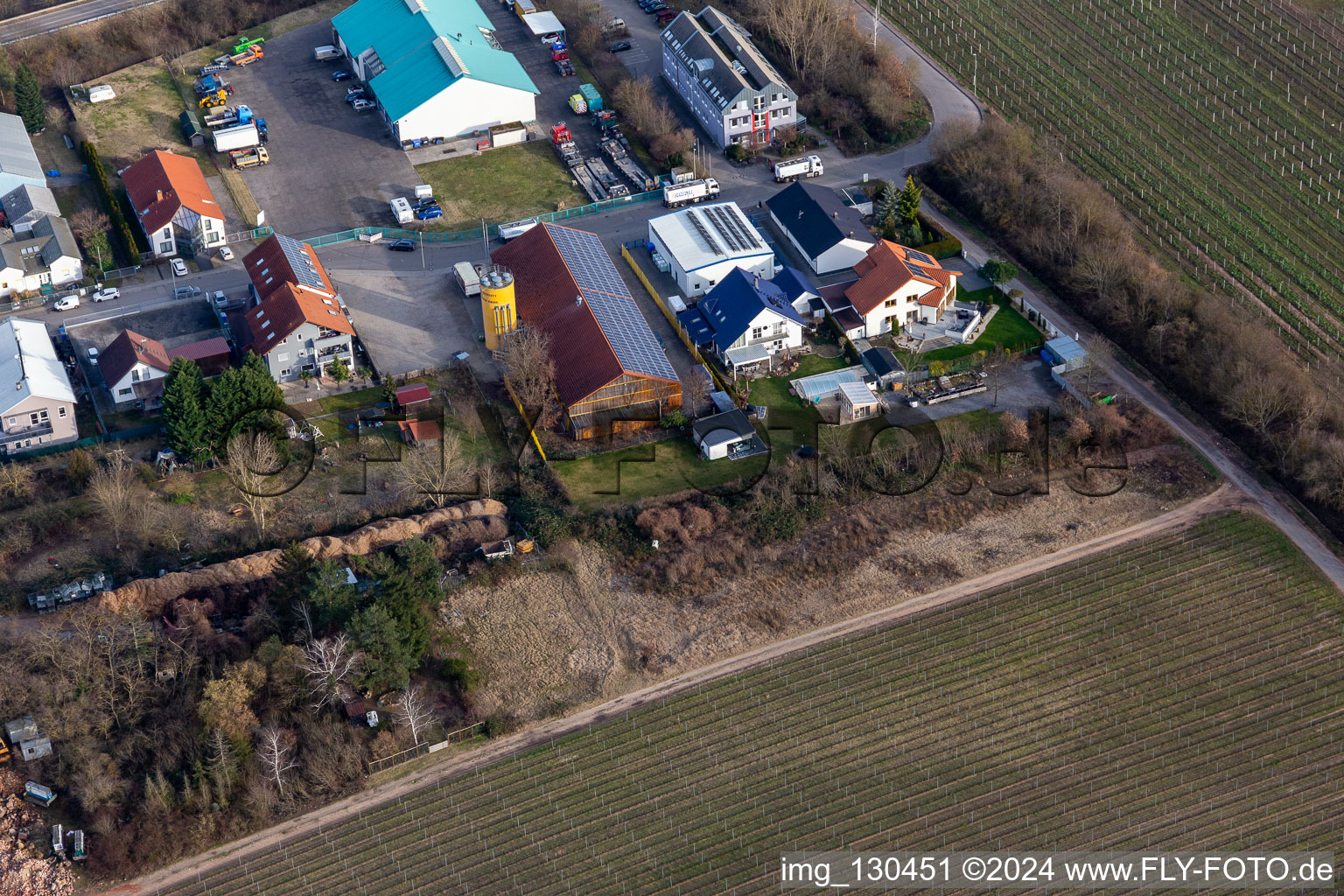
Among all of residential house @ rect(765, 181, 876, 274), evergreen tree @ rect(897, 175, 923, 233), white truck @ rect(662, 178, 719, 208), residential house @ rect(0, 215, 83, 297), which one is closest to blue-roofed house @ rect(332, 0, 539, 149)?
white truck @ rect(662, 178, 719, 208)

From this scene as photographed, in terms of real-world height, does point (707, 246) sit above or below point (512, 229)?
below

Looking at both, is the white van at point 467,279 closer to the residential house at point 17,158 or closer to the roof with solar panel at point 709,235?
the roof with solar panel at point 709,235

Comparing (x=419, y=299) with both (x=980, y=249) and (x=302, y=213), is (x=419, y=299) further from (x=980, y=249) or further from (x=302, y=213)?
(x=980, y=249)

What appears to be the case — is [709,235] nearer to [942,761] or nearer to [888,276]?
[888,276]

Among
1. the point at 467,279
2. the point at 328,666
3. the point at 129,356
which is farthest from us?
the point at 467,279

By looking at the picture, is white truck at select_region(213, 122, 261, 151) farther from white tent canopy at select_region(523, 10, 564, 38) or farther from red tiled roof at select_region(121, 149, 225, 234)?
white tent canopy at select_region(523, 10, 564, 38)

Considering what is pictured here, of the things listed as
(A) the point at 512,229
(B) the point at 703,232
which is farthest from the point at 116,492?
(B) the point at 703,232

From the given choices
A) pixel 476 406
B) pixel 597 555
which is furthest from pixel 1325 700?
pixel 476 406
